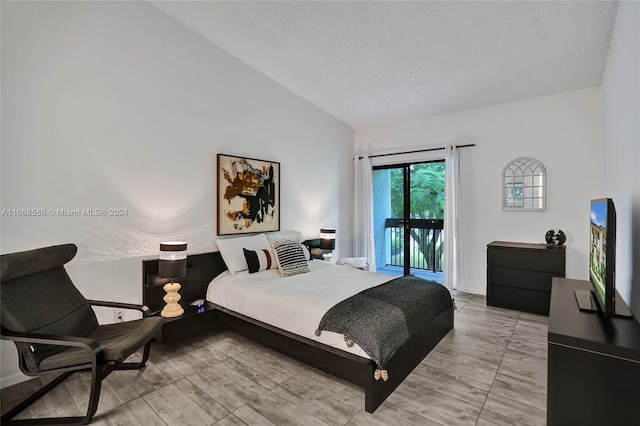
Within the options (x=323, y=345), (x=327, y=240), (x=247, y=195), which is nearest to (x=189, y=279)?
(x=247, y=195)

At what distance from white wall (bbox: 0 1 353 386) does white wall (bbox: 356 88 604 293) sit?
2975mm

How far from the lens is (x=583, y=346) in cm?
143

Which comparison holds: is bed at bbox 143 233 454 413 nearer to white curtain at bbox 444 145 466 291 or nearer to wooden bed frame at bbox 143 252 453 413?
wooden bed frame at bbox 143 252 453 413

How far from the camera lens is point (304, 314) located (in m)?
2.46

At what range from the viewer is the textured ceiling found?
2.73 metres

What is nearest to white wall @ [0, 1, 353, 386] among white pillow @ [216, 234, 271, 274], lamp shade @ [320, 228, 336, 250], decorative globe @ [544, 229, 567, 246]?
white pillow @ [216, 234, 271, 274]

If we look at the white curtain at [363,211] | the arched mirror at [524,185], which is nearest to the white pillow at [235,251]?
the white curtain at [363,211]

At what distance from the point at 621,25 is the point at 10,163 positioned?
187 inches

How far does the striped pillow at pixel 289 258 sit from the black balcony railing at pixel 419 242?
2430 millimetres

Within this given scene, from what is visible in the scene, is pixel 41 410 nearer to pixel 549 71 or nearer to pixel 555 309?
pixel 555 309

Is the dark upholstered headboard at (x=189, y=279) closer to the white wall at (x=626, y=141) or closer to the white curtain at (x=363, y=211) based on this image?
the white curtain at (x=363, y=211)

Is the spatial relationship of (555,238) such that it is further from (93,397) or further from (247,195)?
(93,397)

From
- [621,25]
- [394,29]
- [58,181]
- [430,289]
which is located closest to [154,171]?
[58,181]

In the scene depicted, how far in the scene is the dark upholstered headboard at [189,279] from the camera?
10.1 feet
